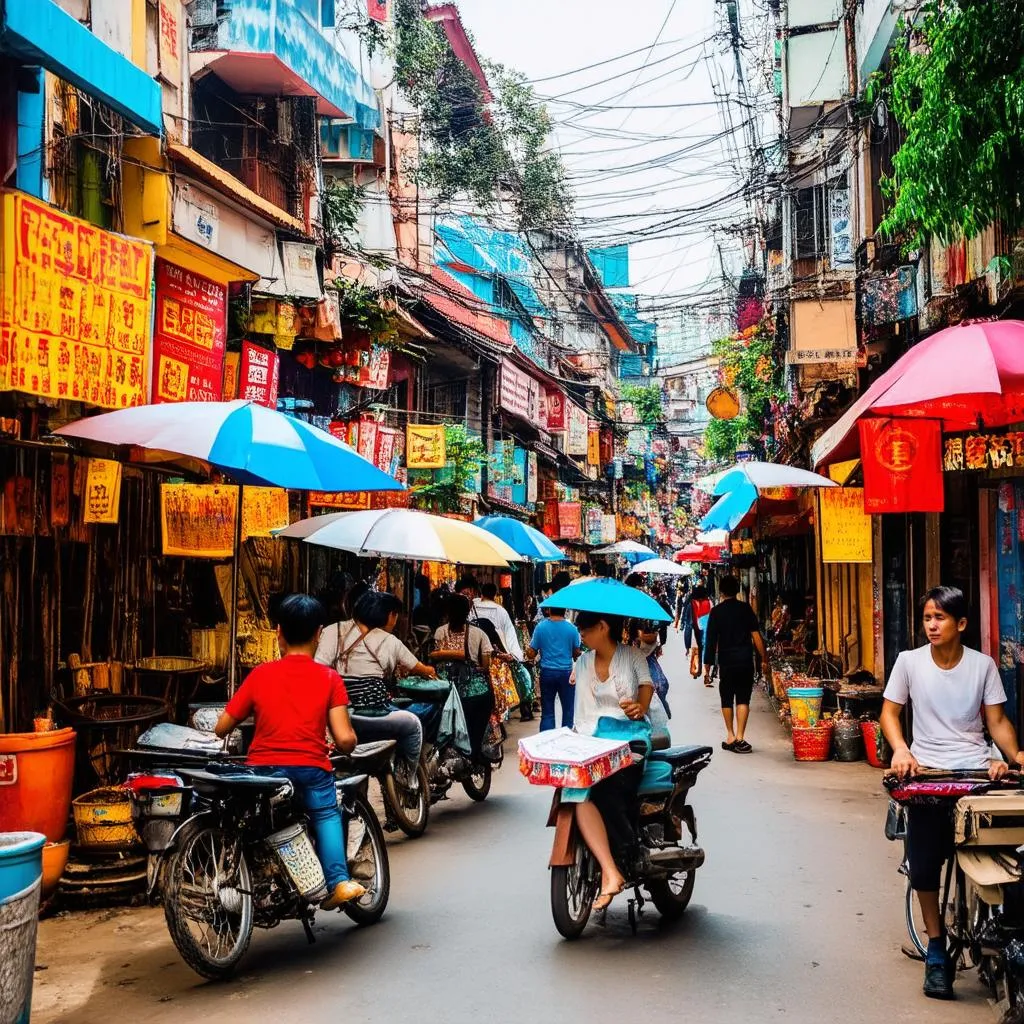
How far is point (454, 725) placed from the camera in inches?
387

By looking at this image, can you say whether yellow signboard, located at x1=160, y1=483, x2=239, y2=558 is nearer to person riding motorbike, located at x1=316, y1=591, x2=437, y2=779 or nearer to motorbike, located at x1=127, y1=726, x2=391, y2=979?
person riding motorbike, located at x1=316, y1=591, x2=437, y2=779

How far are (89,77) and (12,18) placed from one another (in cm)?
75

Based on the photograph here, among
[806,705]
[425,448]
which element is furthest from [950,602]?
[425,448]

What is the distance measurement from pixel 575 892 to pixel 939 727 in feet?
6.68

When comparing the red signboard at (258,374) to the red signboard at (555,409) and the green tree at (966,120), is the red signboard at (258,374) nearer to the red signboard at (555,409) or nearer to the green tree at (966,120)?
the green tree at (966,120)

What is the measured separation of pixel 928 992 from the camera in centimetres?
518

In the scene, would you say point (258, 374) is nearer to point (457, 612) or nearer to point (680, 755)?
point (457, 612)

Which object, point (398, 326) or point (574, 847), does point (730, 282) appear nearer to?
point (398, 326)

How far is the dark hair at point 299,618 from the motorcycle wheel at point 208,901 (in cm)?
99

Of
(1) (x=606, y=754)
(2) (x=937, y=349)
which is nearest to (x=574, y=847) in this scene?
(1) (x=606, y=754)

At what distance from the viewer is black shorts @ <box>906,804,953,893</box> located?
5137 mm

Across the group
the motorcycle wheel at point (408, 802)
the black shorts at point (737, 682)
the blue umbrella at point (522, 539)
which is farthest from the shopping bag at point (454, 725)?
the blue umbrella at point (522, 539)

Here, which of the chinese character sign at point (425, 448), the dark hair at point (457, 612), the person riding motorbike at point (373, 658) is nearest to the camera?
the person riding motorbike at point (373, 658)

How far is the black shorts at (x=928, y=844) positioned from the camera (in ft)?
16.9
